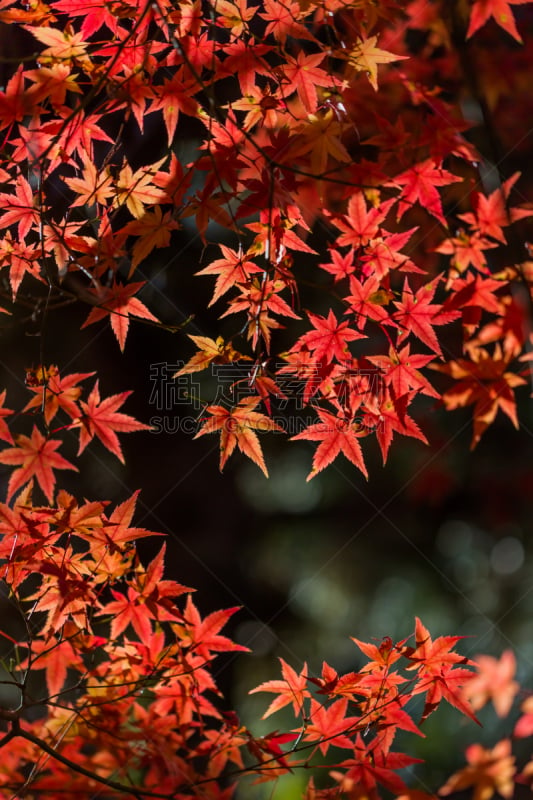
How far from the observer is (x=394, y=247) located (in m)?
1.27

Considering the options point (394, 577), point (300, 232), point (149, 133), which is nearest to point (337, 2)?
point (300, 232)

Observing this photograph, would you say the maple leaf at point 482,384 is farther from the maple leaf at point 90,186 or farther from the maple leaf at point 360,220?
the maple leaf at point 90,186

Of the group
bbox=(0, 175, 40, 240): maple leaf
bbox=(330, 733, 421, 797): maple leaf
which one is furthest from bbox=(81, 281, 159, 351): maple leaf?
bbox=(330, 733, 421, 797): maple leaf

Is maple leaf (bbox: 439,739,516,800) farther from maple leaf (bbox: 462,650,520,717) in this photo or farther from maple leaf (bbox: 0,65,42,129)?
maple leaf (bbox: 0,65,42,129)

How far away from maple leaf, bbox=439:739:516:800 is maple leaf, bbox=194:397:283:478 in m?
0.59

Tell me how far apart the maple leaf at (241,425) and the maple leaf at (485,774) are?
1.92 feet

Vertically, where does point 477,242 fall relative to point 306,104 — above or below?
below

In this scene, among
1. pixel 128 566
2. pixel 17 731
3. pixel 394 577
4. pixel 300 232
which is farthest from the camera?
pixel 394 577

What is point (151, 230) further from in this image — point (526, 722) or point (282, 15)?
point (526, 722)

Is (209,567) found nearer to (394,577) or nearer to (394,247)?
(394,577)

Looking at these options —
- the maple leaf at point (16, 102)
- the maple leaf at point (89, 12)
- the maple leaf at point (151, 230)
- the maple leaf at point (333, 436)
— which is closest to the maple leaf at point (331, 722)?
the maple leaf at point (333, 436)

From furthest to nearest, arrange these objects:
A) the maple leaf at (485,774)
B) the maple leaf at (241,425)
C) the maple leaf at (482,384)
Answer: the maple leaf at (241,425) → the maple leaf at (482,384) → the maple leaf at (485,774)

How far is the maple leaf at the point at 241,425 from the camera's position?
4.03ft

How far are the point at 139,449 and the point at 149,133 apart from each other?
5.16ft
